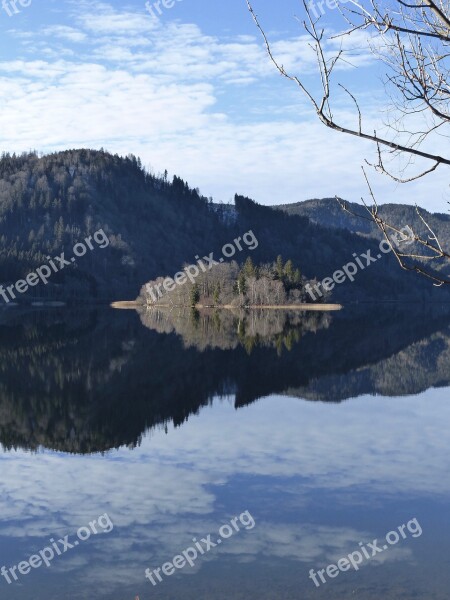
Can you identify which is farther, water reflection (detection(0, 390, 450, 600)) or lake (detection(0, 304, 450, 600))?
lake (detection(0, 304, 450, 600))

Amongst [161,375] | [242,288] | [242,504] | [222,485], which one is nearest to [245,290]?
[242,288]

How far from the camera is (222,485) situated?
16.4m

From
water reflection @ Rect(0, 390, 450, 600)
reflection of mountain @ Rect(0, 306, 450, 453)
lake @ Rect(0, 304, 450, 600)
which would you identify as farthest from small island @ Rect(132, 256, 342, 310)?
water reflection @ Rect(0, 390, 450, 600)

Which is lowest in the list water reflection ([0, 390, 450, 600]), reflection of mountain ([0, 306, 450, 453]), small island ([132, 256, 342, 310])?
water reflection ([0, 390, 450, 600])

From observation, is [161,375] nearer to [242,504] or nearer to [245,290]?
[242,504]

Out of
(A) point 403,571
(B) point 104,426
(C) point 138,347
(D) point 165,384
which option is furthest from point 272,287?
(A) point 403,571

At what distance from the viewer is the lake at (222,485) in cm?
1132

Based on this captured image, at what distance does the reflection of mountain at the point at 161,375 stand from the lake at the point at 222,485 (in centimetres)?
17

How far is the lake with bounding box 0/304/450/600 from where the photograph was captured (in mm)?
11320

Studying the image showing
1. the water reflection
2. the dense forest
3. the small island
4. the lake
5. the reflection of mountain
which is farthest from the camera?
the small island

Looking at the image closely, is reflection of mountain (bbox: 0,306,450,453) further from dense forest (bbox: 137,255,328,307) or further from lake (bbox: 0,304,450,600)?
dense forest (bbox: 137,255,328,307)

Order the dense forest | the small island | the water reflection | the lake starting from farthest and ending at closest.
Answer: the small island < the dense forest < the lake < the water reflection

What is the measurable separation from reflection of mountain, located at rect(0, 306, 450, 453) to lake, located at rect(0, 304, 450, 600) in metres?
0.17

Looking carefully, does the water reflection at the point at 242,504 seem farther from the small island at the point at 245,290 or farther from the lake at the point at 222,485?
the small island at the point at 245,290
